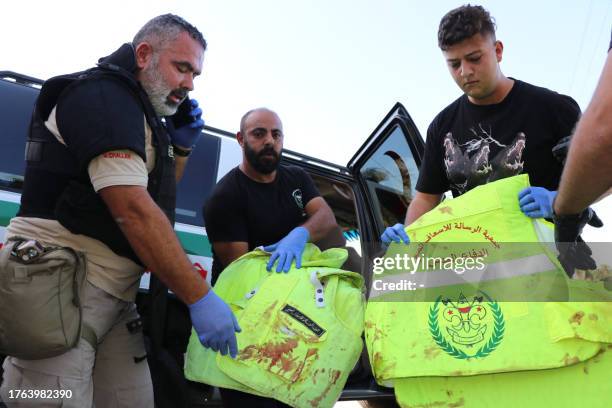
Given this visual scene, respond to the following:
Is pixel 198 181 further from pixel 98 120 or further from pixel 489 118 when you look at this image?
pixel 489 118

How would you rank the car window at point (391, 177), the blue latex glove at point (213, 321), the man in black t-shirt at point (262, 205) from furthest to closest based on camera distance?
the car window at point (391, 177)
the man in black t-shirt at point (262, 205)
the blue latex glove at point (213, 321)

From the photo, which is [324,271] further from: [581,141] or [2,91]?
[2,91]

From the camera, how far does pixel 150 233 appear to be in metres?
1.57

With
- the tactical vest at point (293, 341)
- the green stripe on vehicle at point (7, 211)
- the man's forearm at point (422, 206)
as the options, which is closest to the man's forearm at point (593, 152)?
the tactical vest at point (293, 341)

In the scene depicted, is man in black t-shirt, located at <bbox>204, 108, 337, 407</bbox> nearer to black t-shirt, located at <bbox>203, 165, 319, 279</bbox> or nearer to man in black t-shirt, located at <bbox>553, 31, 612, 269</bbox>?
black t-shirt, located at <bbox>203, 165, 319, 279</bbox>

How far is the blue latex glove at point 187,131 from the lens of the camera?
89.7 inches

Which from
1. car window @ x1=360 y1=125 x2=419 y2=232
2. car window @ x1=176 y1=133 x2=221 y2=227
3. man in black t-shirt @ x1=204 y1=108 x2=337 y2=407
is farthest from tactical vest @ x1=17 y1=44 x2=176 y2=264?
car window @ x1=360 y1=125 x2=419 y2=232

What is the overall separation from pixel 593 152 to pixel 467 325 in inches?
21.8

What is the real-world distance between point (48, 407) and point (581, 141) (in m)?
1.64

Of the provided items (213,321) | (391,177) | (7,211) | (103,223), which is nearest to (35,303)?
(103,223)

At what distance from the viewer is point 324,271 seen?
74.6 inches

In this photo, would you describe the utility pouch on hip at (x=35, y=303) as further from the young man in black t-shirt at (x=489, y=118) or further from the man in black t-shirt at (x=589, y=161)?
the man in black t-shirt at (x=589, y=161)

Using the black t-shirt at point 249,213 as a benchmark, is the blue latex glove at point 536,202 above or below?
above

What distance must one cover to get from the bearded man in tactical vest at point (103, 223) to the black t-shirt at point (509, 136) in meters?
1.04
